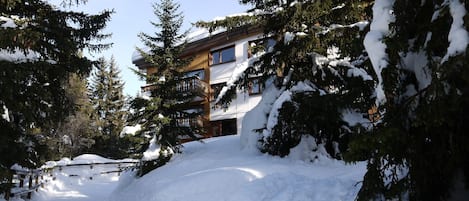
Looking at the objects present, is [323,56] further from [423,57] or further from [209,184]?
[423,57]

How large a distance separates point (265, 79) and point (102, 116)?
3537 cm

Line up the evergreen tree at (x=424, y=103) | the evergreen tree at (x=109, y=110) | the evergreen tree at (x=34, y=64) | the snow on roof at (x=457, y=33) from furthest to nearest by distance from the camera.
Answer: the evergreen tree at (x=109, y=110), the evergreen tree at (x=34, y=64), the evergreen tree at (x=424, y=103), the snow on roof at (x=457, y=33)

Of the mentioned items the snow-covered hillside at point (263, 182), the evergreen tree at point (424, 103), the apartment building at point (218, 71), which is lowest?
the snow-covered hillside at point (263, 182)

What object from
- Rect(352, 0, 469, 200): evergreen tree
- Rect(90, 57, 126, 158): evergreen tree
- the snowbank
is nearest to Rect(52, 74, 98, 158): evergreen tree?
Rect(90, 57, 126, 158): evergreen tree

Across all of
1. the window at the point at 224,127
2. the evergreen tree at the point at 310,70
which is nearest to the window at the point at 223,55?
the window at the point at 224,127

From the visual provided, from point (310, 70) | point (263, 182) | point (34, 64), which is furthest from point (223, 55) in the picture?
point (263, 182)

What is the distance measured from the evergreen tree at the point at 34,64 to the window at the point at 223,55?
50.2 ft

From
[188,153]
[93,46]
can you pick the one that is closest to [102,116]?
[188,153]

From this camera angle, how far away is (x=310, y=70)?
Result: 1086 cm

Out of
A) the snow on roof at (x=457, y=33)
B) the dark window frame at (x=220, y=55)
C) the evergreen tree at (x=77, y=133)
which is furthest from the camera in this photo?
the evergreen tree at (x=77, y=133)

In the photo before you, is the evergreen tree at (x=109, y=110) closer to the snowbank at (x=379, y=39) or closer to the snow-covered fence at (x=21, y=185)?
the snow-covered fence at (x=21, y=185)

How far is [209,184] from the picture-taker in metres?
8.24

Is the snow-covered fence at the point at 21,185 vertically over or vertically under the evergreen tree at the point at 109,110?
under

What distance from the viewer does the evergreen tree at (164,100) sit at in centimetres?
1430
